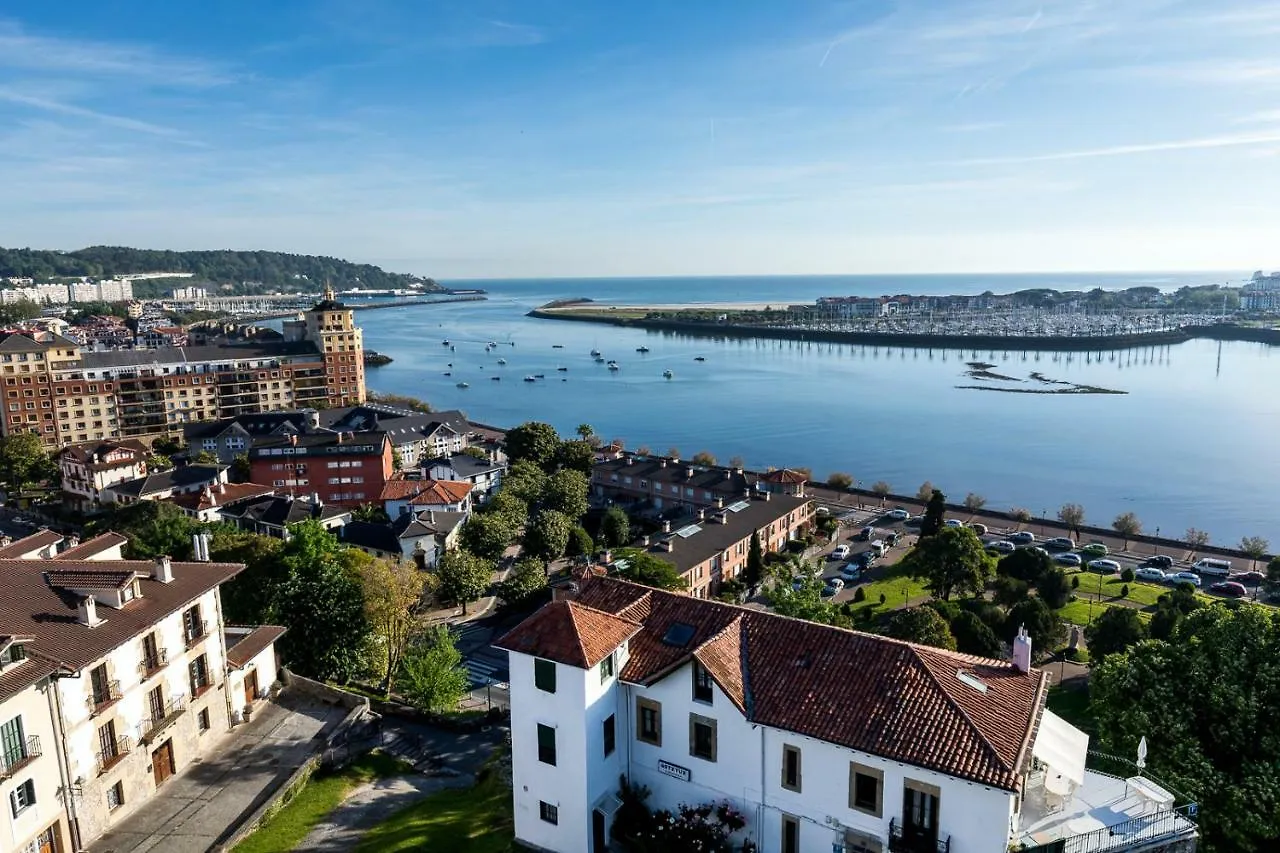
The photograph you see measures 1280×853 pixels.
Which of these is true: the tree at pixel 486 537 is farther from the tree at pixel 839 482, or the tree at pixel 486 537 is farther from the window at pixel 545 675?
the tree at pixel 839 482

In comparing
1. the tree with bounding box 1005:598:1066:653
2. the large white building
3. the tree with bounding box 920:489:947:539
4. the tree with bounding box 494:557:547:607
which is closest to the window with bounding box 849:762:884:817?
the large white building

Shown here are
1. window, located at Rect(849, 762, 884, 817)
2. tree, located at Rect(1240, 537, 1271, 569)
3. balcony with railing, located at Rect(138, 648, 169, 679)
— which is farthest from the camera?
tree, located at Rect(1240, 537, 1271, 569)

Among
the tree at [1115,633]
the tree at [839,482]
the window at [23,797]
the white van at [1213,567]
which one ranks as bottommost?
the white van at [1213,567]

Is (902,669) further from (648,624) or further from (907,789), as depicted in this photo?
(648,624)

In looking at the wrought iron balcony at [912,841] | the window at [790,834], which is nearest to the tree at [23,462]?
the window at [790,834]

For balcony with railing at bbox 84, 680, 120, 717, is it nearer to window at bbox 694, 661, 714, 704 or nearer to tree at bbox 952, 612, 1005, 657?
window at bbox 694, 661, 714, 704

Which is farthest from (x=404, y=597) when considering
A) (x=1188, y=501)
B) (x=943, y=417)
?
(x=943, y=417)
